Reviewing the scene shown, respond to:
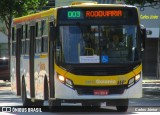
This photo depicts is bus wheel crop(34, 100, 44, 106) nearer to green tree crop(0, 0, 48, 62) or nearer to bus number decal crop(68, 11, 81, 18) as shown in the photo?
bus number decal crop(68, 11, 81, 18)

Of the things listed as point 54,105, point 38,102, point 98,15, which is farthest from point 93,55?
point 38,102

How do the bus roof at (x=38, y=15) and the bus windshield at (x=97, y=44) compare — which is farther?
the bus roof at (x=38, y=15)

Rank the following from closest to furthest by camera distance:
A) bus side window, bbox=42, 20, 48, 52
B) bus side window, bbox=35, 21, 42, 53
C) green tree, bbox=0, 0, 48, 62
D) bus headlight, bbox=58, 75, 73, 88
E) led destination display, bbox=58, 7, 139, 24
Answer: bus headlight, bbox=58, 75, 73, 88 → led destination display, bbox=58, 7, 139, 24 → bus side window, bbox=42, 20, 48, 52 → bus side window, bbox=35, 21, 42, 53 → green tree, bbox=0, 0, 48, 62

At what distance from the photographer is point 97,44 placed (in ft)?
59.2

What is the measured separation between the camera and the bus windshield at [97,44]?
17.9m

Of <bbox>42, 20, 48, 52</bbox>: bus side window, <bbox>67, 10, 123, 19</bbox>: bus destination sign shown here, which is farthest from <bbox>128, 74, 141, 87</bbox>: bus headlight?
<bbox>42, 20, 48, 52</bbox>: bus side window

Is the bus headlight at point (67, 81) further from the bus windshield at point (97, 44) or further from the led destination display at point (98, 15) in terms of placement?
the led destination display at point (98, 15)

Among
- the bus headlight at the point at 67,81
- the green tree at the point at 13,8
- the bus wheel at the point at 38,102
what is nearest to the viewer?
the bus headlight at the point at 67,81

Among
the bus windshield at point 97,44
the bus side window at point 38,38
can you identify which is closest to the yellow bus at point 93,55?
the bus windshield at point 97,44

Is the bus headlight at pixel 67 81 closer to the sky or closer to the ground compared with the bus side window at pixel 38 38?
closer to the ground

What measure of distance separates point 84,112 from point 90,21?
274 cm

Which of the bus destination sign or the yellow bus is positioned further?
the bus destination sign

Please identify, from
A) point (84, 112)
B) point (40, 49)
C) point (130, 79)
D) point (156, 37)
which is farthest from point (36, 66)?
point (156, 37)

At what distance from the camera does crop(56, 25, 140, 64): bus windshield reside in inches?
704
